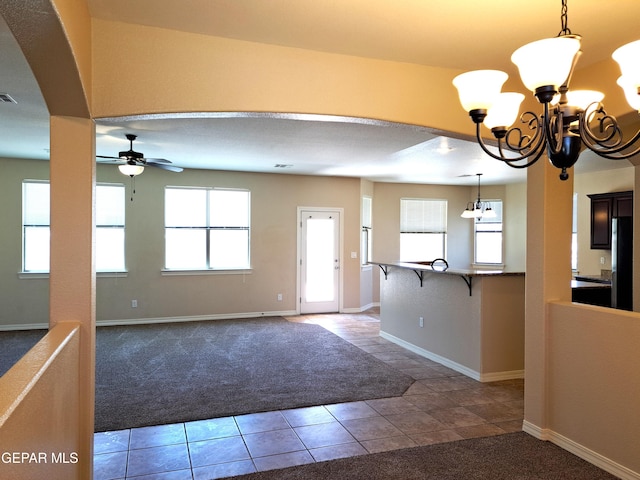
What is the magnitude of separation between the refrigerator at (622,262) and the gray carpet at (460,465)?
10.9ft

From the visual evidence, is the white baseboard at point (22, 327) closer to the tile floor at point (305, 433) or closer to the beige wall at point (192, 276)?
the beige wall at point (192, 276)

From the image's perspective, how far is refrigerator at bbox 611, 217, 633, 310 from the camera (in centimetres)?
584

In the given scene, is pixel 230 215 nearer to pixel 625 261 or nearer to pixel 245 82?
pixel 245 82

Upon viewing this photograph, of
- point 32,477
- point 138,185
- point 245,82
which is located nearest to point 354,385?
point 245,82

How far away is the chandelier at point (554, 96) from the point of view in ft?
5.53

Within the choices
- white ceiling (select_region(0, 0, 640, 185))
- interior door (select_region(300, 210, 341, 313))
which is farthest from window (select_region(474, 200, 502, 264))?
white ceiling (select_region(0, 0, 640, 185))

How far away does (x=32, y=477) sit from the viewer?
1526 mm

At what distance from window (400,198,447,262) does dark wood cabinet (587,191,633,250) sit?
10.4 ft

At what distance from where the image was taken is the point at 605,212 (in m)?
7.12

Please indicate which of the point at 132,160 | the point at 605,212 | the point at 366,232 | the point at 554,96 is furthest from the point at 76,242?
the point at 605,212

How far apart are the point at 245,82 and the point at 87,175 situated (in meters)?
1.07

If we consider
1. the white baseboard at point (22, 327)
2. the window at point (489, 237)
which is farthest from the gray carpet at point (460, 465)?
the window at point (489, 237)

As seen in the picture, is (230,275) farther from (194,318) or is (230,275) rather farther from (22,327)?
(22,327)

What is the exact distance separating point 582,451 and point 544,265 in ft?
4.17
